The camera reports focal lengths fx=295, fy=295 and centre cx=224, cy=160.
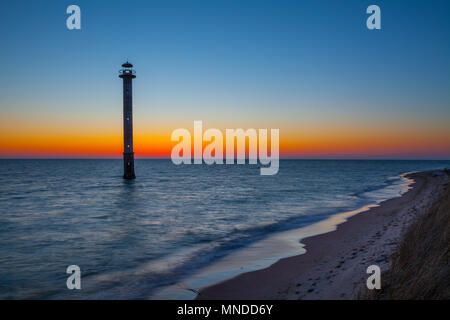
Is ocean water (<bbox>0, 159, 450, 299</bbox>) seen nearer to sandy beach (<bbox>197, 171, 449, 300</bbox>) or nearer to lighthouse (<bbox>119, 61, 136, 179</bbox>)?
sandy beach (<bbox>197, 171, 449, 300</bbox>)

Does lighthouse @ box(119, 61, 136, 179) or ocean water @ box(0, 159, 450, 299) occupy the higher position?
lighthouse @ box(119, 61, 136, 179)

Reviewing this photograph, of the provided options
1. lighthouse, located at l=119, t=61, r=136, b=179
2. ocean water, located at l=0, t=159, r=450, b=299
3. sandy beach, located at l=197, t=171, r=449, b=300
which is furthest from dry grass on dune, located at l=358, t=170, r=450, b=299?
lighthouse, located at l=119, t=61, r=136, b=179

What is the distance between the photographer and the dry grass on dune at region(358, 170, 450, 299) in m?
4.86

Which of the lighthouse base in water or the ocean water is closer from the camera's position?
the ocean water

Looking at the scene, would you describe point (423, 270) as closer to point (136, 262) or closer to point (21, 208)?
Result: point (136, 262)

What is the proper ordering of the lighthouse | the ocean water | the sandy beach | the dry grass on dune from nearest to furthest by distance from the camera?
the dry grass on dune → the sandy beach → the ocean water → the lighthouse

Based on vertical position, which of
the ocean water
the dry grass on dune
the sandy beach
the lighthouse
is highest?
the lighthouse

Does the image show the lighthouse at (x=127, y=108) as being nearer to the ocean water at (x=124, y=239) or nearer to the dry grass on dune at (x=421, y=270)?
the ocean water at (x=124, y=239)

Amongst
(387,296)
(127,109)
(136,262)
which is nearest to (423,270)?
(387,296)

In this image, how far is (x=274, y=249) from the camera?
1230 centimetres

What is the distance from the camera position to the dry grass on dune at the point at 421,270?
4859 millimetres
